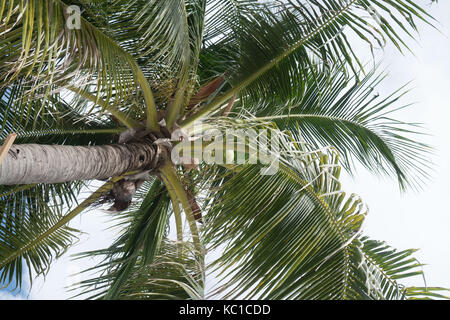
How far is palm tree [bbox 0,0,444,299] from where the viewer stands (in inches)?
93.1

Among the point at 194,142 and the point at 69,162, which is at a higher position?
the point at 194,142

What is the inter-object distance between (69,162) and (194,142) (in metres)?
0.99

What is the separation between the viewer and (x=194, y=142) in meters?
3.43

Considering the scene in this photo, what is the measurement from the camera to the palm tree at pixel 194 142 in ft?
7.76

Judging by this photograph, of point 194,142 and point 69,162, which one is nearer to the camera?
point 69,162

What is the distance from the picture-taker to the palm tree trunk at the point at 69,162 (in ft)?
7.68

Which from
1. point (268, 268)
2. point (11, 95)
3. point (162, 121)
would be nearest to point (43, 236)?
point (11, 95)

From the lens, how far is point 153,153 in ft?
11.3

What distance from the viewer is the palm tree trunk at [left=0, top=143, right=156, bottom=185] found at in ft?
7.68
